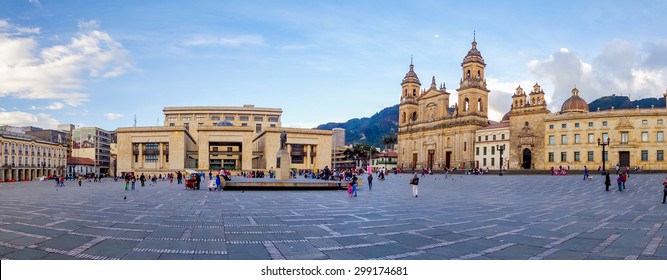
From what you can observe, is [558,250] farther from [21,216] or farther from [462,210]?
[21,216]

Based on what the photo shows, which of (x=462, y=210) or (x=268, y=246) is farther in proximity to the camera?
(x=462, y=210)

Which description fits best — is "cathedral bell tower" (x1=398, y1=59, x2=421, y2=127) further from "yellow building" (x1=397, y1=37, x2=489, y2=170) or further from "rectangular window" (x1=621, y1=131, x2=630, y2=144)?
"rectangular window" (x1=621, y1=131, x2=630, y2=144)

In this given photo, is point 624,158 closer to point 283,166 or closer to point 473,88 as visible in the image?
point 473,88

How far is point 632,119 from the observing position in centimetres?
6244

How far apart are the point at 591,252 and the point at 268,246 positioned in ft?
21.1

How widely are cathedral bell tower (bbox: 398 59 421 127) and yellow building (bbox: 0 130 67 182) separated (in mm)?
79233

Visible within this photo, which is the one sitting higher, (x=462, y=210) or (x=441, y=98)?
(x=441, y=98)

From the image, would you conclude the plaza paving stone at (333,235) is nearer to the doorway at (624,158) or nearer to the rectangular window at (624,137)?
the rectangular window at (624,137)

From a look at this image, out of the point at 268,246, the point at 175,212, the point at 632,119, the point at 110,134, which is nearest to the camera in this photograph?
the point at 268,246

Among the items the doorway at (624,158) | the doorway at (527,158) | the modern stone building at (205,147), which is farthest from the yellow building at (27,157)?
the doorway at (624,158)

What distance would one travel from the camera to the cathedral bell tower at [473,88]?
88500 millimetres

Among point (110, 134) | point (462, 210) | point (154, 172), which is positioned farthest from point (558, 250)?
point (110, 134)

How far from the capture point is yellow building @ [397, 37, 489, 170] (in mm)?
87875

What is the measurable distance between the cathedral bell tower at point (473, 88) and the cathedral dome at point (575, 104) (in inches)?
638
